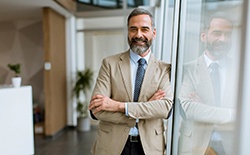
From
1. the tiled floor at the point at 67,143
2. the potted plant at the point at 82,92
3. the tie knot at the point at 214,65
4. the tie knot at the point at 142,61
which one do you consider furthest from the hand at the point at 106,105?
the potted plant at the point at 82,92

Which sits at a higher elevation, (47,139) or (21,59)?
(21,59)

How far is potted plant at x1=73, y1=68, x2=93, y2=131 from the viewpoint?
4531mm

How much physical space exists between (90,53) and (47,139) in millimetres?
2292

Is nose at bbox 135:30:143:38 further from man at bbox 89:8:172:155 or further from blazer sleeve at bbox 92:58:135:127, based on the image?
blazer sleeve at bbox 92:58:135:127

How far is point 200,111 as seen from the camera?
1219 mm

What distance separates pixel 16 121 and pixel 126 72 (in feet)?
7.65

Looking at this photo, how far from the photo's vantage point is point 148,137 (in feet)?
4.38

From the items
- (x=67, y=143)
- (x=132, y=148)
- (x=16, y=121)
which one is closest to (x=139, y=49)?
(x=132, y=148)

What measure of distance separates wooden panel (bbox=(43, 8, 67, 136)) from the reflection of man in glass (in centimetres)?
324

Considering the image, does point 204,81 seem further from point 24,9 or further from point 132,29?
point 24,9

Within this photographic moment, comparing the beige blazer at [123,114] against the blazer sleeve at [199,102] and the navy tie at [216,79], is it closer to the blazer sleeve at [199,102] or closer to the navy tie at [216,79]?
the blazer sleeve at [199,102]

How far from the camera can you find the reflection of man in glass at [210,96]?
837 mm

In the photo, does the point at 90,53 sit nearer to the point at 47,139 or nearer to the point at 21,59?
the point at 21,59

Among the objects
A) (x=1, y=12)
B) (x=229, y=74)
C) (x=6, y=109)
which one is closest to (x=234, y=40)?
(x=229, y=74)
